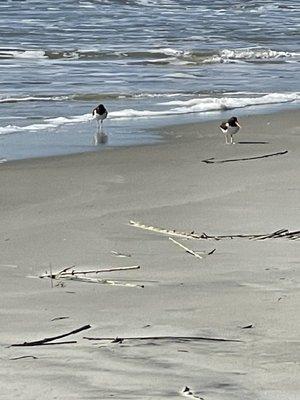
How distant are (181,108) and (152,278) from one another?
6769 mm

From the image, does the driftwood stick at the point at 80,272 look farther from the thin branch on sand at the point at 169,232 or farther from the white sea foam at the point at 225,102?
the white sea foam at the point at 225,102

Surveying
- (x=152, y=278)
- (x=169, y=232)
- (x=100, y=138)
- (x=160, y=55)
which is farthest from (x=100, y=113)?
(x=160, y=55)

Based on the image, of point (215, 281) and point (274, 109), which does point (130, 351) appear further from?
point (274, 109)

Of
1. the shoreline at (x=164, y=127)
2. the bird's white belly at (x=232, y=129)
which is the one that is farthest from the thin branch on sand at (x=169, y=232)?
the bird's white belly at (x=232, y=129)

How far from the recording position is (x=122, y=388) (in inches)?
130

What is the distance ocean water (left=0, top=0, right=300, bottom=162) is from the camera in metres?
10.2

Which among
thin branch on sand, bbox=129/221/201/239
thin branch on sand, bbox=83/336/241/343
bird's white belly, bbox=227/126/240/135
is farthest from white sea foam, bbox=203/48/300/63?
thin branch on sand, bbox=83/336/241/343

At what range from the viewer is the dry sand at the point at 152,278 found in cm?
341

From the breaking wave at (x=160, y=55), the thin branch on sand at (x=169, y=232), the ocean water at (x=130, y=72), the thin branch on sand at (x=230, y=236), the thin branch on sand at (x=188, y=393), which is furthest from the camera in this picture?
the breaking wave at (x=160, y=55)

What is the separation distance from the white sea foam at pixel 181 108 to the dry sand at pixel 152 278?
1.55 m

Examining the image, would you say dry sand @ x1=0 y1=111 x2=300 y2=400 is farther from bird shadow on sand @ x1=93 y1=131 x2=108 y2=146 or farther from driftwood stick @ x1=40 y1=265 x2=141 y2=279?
bird shadow on sand @ x1=93 y1=131 x2=108 y2=146

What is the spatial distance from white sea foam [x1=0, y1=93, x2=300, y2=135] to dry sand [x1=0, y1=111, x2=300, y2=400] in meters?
1.55

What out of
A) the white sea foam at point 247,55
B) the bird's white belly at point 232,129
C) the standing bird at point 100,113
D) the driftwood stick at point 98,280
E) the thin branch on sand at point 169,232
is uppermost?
the driftwood stick at point 98,280

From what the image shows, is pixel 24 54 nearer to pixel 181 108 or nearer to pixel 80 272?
pixel 181 108
